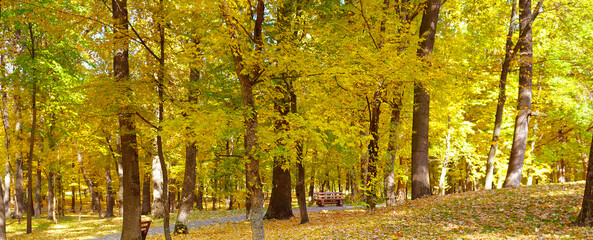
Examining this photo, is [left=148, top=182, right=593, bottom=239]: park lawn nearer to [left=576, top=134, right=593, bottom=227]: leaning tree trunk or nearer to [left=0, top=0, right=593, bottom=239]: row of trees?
[left=576, top=134, right=593, bottom=227]: leaning tree trunk

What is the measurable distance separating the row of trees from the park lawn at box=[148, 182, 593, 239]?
170 cm

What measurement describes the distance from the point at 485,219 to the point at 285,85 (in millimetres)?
5776

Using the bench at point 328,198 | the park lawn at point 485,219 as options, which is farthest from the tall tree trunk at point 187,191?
the bench at point 328,198

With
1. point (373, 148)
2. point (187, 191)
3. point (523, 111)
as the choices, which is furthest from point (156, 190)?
point (523, 111)

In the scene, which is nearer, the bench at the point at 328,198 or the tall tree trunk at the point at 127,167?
the tall tree trunk at the point at 127,167

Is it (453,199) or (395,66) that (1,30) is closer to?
(395,66)

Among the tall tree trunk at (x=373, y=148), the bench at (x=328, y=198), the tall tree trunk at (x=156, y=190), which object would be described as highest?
the tall tree trunk at (x=373, y=148)

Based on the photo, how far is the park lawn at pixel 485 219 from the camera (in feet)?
21.9

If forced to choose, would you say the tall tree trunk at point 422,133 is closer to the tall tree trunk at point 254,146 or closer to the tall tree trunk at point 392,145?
the tall tree trunk at point 392,145

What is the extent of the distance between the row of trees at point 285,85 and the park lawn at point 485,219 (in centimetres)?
170

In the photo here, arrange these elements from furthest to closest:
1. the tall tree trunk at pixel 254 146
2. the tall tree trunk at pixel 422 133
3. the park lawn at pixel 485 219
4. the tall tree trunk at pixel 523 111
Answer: the tall tree trunk at pixel 523 111 → the tall tree trunk at pixel 422 133 → the tall tree trunk at pixel 254 146 → the park lawn at pixel 485 219

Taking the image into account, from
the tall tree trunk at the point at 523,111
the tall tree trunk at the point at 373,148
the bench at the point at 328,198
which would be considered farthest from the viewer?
the bench at the point at 328,198

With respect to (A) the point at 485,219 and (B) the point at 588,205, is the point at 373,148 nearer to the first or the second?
(A) the point at 485,219

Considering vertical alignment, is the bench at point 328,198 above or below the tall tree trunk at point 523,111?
below
